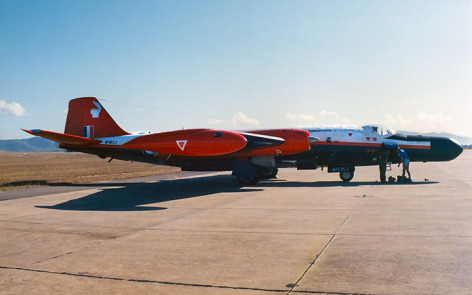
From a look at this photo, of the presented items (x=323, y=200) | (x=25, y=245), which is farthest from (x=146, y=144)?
(x=25, y=245)

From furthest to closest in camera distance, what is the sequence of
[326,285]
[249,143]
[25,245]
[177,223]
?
[249,143] < [177,223] < [25,245] < [326,285]

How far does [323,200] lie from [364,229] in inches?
198

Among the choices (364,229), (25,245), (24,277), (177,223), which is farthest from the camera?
(177,223)

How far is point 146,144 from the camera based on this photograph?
59.7 ft

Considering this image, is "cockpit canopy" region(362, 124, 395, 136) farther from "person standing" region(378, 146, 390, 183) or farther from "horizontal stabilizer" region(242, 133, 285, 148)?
"horizontal stabilizer" region(242, 133, 285, 148)

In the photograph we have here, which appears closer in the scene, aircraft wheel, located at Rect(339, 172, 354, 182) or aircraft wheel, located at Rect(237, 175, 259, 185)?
aircraft wheel, located at Rect(237, 175, 259, 185)

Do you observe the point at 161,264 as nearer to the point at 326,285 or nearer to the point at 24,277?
the point at 24,277

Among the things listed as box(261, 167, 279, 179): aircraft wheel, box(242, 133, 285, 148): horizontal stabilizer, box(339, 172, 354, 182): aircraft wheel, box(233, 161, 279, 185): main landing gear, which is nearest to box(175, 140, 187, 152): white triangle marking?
box(242, 133, 285, 148): horizontal stabilizer

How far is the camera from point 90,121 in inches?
881

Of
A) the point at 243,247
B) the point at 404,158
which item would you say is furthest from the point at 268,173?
the point at 243,247

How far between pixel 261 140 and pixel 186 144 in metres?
3.97

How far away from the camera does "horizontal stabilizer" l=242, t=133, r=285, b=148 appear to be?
19.9 m

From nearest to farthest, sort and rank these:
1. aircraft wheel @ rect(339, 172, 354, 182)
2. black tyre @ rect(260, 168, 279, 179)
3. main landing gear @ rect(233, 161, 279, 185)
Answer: main landing gear @ rect(233, 161, 279, 185), aircraft wheel @ rect(339, 172, 354, 182), black tyre @ rect(260, 168, 279, 179)

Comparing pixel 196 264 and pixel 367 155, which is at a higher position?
pixel 367 155
